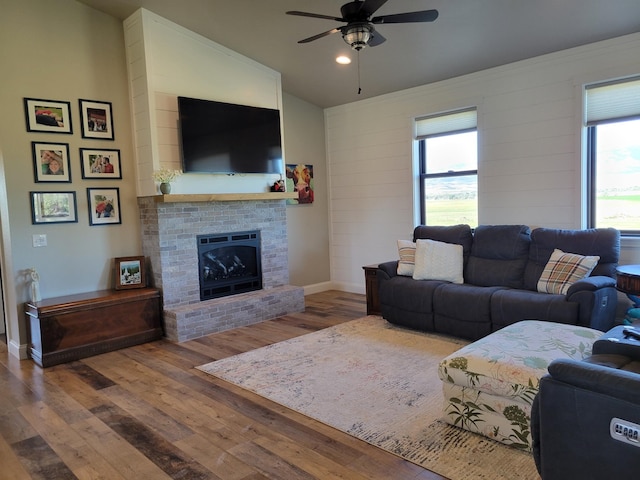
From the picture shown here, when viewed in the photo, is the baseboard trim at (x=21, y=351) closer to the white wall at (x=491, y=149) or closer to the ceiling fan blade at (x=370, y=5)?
the white wall at (x=491, y=149)

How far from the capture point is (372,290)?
5230 millimetres

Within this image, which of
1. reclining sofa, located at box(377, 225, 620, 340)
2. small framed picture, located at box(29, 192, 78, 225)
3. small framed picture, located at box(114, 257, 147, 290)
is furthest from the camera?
small framed picture, located at box(114, 257, 147, 290)

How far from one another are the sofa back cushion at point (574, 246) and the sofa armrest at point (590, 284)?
1.04 feet

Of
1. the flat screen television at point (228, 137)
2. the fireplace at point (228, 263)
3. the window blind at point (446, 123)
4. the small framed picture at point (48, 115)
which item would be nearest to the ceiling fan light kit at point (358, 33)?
the flat screen television at point (228, 137)

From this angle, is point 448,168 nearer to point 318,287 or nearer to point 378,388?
point 318,287

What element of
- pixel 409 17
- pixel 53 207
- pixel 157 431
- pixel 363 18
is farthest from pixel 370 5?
pixel 53 207

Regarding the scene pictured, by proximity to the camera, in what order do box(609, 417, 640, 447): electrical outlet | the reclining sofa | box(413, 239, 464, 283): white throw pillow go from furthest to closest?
1. box(413, 239, 464, 283): white throw pillow
2. the reclining sofa
3. box(609, 417, 640, 447): electrical outlet

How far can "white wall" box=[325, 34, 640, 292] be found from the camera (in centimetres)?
443

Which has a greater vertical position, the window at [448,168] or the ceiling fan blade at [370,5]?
the ceiling fan blade at [370,5]

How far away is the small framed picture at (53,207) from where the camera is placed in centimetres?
423

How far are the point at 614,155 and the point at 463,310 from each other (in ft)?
6.93

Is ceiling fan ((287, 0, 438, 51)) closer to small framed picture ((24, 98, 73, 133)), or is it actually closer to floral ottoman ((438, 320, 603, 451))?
floral ottoman ((438, 320, 603, 451))

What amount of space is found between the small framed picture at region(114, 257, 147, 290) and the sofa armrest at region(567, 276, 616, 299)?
403cm

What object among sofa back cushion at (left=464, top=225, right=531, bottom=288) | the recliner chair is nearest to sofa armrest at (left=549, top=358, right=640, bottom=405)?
the recliner chair
